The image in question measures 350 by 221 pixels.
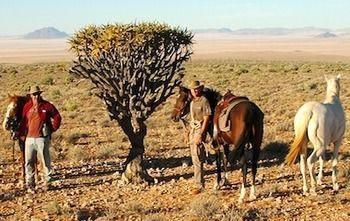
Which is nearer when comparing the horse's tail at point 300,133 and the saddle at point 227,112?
the horse's tail at point 300,133

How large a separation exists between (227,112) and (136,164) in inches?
107

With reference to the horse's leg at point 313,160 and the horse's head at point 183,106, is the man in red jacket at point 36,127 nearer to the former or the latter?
the horse's head at point 183,106

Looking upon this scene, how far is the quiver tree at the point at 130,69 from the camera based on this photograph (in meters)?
11.4

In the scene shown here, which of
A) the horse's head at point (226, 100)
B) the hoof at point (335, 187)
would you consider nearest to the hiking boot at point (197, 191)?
the horse's head at point (226, 100)

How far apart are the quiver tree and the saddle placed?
2.05 metres

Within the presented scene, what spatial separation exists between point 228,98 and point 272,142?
5.68 metres

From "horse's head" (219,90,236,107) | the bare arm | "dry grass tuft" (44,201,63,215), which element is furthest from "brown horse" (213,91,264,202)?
"dry grass tuft" (44,201,63,215)

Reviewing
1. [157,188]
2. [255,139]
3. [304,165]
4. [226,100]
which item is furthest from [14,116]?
Answer: [304,165]

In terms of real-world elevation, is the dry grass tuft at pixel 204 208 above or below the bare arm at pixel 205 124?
below

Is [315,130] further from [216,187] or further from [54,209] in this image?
[54,209]

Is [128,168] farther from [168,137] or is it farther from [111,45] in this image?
[168,137]

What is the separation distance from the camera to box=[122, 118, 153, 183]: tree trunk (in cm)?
1153

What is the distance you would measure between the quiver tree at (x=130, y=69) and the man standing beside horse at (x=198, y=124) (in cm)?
144

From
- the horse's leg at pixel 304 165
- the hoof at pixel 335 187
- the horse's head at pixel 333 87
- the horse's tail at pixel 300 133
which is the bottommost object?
the hoof at pixel 335 187
